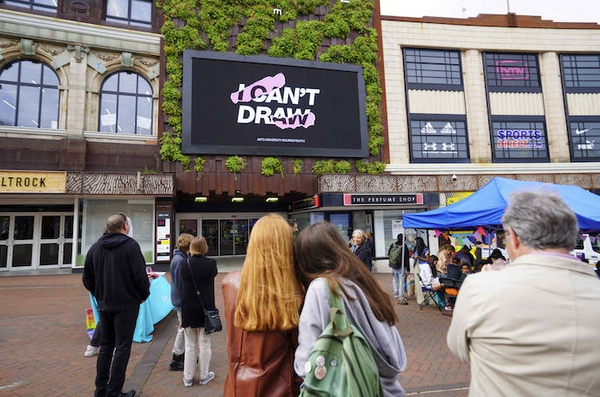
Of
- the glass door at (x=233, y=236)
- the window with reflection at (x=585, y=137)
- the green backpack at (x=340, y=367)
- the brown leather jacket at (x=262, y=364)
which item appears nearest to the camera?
the green backpack at (x=340, y=367)

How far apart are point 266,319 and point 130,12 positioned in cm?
1754

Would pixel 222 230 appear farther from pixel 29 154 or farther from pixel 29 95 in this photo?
pixel 29 95

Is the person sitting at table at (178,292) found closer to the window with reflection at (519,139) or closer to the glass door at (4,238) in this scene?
the glass door at (4,238)

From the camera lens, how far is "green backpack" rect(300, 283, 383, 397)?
4.56 feet

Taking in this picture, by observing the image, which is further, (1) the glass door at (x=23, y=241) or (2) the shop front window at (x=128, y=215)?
(1) the glass door at (x=23, y=241)

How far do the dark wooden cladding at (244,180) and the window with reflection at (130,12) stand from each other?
672cm

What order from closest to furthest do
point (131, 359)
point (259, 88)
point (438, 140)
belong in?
1. point (131, 359)
2. point (259, 88)
3. point (438, 140)

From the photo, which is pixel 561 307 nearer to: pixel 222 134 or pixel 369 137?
pixel 222 134

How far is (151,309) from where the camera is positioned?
6.12m

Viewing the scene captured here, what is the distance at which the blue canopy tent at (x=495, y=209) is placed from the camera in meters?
5.85

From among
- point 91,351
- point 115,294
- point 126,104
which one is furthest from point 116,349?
point 126,104

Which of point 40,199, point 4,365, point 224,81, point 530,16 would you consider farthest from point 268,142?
point 530,16

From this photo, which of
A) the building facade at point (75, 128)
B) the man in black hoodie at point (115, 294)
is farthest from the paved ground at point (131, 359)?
the building facade at point (75, 128)

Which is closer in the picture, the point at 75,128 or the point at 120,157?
the point at 75,128
